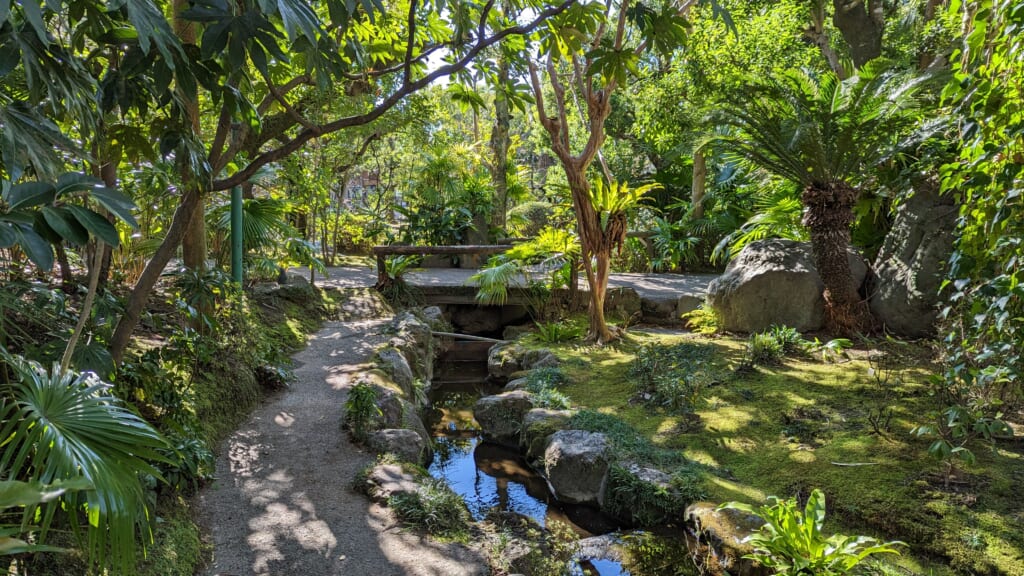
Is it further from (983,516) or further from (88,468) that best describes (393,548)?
(983,516)

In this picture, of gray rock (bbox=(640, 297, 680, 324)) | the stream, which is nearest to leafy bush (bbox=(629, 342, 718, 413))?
the stream

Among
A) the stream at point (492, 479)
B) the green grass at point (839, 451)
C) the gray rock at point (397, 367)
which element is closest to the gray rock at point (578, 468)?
the stream at point (492, 479)

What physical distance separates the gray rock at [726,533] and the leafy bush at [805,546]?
9 cm

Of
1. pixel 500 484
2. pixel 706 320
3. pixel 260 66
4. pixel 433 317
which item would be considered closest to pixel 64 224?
pixel 260 66

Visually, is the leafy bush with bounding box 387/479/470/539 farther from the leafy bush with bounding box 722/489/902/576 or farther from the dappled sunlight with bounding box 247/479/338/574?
the leafy bush with bounding box 722/489/902/576

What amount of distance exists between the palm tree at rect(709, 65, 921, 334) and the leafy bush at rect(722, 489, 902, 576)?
388cm

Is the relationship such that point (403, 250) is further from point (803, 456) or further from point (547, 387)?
point (803, 456)

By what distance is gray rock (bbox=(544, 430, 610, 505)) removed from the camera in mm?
4238

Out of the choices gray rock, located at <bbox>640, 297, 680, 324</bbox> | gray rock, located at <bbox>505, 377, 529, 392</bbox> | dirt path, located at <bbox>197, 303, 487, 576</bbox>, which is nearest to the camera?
dirt path, located at <bbox>197, 303, 487, 576</bbox>

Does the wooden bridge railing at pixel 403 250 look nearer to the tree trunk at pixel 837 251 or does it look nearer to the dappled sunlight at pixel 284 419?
the tree trunk at pixel 837 251

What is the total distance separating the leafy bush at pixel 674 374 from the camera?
526 centimetres

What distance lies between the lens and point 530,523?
3.87m

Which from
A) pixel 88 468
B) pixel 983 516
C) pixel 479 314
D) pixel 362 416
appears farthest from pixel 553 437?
pixel 479 314

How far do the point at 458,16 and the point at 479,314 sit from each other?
704 cm
